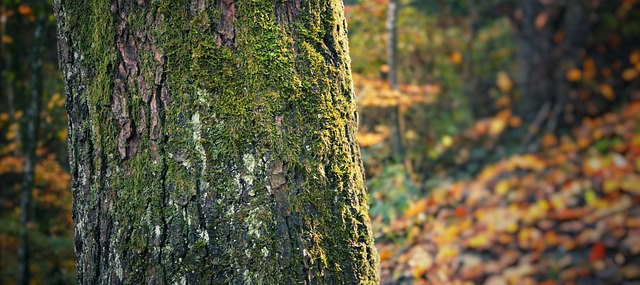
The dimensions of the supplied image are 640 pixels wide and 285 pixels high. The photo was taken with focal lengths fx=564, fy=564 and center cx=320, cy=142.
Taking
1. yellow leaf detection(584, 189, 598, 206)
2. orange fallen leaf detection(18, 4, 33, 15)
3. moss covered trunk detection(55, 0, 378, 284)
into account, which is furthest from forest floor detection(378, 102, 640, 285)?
orange fallen leaf detection(18, 4, 33, 15)

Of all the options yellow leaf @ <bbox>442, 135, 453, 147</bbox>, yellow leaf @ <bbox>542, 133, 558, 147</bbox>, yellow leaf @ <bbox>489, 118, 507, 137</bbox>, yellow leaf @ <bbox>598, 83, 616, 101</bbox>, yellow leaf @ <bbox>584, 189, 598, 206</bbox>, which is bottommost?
yellow leaf @ <bbox>584, 189, 598, 206</bbox>

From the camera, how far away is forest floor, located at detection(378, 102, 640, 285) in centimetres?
510

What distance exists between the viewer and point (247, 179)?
54.6 inches

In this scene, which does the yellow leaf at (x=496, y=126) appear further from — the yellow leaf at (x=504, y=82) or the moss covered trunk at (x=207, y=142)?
the moss covered trunk at (x=207, y=142)

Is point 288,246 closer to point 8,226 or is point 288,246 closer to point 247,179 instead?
point 247,179

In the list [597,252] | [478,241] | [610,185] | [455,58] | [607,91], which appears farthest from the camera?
[455,58]

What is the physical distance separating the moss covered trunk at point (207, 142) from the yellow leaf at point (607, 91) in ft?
23.1

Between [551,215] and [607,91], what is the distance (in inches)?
98.7

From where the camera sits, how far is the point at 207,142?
54.6 inches

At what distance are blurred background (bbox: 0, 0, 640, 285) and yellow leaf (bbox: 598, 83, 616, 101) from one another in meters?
0.03

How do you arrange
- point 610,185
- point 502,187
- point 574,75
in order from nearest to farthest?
point 610,185 → point 502,187 → point 574,75

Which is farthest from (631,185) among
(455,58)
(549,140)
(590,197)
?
(455,58)

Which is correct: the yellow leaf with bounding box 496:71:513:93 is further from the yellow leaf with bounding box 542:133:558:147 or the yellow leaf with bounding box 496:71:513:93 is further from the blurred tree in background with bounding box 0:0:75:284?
the blurred tree in background with bounding box 0:0:75:284

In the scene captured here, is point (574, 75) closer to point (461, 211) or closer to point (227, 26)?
point (461, 211)
